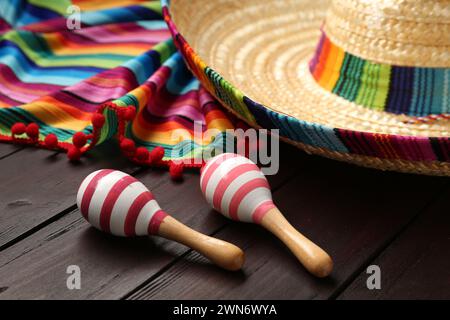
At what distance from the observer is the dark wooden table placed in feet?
2.49

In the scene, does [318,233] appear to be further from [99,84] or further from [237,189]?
[99,84]

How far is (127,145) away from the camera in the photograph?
0.99 m

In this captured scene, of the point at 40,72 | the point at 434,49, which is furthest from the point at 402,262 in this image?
the point at 40,72

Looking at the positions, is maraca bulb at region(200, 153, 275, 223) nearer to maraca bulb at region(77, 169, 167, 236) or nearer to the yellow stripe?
maraca bulb at region(77, 169, 167, 236)

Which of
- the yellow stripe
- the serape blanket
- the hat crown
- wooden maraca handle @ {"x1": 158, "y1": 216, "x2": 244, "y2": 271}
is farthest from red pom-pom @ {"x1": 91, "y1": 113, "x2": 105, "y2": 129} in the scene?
the hat crown

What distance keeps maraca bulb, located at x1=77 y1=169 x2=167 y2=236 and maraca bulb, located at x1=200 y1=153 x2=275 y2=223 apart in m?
0.07

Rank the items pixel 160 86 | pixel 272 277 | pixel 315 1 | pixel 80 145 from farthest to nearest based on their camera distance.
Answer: pixel 315 1 → pixel 160 86 → pixel 80 145 → pixel 272 277

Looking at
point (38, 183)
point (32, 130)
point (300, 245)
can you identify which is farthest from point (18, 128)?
point (300, 245)

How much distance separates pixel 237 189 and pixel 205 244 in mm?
86

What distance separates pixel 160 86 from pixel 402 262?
0.52m

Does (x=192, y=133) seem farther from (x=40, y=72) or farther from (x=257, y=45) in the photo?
(x=40, y=72)

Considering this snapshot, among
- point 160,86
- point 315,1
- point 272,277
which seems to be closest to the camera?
point 272,277

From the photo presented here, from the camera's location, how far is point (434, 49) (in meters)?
0.92

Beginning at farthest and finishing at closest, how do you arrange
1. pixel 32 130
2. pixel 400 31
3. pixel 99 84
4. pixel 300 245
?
pixel 99 84
pixel 32 130
pixel 400 31
pixel 300 245
